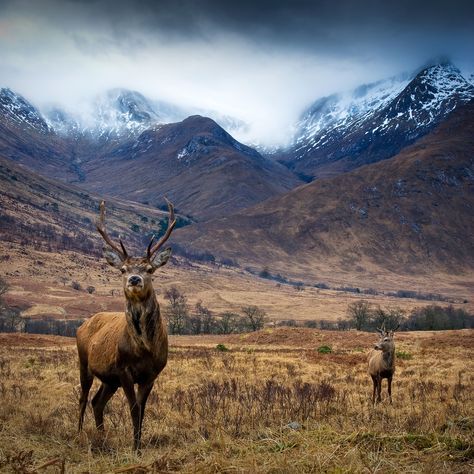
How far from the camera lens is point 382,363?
48.9 ft

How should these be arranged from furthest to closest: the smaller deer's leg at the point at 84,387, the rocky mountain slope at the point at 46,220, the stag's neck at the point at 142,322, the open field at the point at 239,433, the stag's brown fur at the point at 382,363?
the rocky mountain slope at the point at 46,220 → the stag's brown fur at the point at 382,363 → the smaller deer's leg at the point at 84,387 → the stag's neck at the point at 142,322 → the open field at the point at 239,433

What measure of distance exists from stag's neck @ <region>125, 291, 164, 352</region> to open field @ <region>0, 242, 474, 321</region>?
Answer: 81077mm

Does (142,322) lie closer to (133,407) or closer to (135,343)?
(135,343)

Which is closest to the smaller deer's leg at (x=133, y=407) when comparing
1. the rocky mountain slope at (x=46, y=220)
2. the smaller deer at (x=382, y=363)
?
the smaller deer at (x=382, y=363)

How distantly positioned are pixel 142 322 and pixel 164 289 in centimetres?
11569

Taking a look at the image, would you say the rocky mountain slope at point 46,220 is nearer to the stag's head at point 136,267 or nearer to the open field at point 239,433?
the open field at point 239,433

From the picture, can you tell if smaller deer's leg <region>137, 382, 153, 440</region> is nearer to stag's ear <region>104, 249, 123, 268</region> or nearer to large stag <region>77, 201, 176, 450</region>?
large stag <region>77, 201, 176, 450</region>

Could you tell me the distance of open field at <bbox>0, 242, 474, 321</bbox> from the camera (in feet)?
308

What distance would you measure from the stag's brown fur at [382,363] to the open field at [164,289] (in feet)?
250

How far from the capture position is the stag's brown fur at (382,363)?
1432 centimetres

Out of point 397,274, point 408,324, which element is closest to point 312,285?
point 397,274

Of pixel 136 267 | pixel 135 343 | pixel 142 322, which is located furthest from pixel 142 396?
pixel 136 267

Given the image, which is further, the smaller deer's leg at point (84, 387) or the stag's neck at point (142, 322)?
the smaller deer's leg at point (84, 387)

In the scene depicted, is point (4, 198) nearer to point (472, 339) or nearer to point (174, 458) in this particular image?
point (472, 339)
